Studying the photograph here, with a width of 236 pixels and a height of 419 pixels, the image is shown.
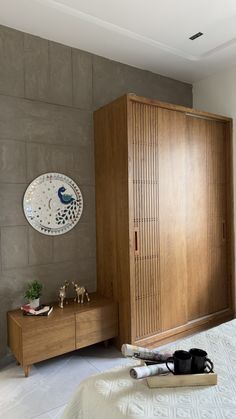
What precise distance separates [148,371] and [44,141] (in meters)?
2.14

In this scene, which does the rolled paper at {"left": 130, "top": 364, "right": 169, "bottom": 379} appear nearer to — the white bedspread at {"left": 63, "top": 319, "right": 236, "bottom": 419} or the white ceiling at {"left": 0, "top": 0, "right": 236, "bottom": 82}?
the white bedspread at {"left": 63, "top": 319, "right": 236, "bottom": 419}

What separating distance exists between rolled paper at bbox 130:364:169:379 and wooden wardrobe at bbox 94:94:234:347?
1.34 metres

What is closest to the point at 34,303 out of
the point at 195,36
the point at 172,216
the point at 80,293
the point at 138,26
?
the point at 80,293

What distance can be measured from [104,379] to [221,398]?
0.48 metres

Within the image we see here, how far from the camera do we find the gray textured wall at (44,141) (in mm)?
2547

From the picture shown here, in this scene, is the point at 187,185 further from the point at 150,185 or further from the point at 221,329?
the point at 221,329

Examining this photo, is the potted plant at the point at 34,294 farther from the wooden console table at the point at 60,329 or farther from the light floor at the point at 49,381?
the light floor at the point at 49,381

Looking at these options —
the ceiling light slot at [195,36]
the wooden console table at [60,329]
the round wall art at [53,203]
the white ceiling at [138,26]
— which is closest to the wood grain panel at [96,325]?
the wooden console table at [60,329]

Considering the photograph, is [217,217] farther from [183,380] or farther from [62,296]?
[183,380]

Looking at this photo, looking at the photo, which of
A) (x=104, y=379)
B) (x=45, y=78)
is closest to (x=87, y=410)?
(x=104, y=379)

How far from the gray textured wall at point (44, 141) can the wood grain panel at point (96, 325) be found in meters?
0.43

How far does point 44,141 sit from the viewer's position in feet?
8.95

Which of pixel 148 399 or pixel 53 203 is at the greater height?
pixel 53 203

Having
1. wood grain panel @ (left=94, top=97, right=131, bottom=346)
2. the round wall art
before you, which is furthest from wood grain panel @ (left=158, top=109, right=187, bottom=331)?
the round wall art
